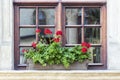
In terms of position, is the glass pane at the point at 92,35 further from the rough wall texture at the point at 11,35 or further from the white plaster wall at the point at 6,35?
the white plaster wall at the point at 6,35

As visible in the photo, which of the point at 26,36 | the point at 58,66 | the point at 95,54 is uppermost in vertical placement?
the point at 26,36

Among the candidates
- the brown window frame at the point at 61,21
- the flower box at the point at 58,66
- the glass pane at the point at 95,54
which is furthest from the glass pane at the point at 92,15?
the flower box at the point at 58,66

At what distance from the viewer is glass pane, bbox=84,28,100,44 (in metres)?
3.47

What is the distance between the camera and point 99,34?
137 inches

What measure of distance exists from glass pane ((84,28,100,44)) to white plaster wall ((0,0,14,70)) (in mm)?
734

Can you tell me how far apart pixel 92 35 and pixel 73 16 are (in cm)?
26

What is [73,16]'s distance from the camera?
11.4 ft

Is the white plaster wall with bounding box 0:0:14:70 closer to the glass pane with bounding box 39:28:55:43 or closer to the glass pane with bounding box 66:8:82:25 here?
the glass pane with bounding box 39:28:55:43

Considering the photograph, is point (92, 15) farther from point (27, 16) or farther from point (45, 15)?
point (27, 16)

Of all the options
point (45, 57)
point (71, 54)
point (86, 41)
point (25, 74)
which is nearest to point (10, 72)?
point (25, 74)

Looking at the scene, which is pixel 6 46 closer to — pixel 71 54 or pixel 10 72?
pixel 10 72

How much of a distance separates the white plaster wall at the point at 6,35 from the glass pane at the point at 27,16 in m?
0.13

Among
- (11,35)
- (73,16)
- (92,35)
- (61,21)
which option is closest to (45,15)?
(61,21)

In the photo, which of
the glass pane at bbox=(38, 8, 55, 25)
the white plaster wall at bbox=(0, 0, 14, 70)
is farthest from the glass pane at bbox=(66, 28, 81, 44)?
the white plaster wall at bbox=(0, 0, 14, 70)
